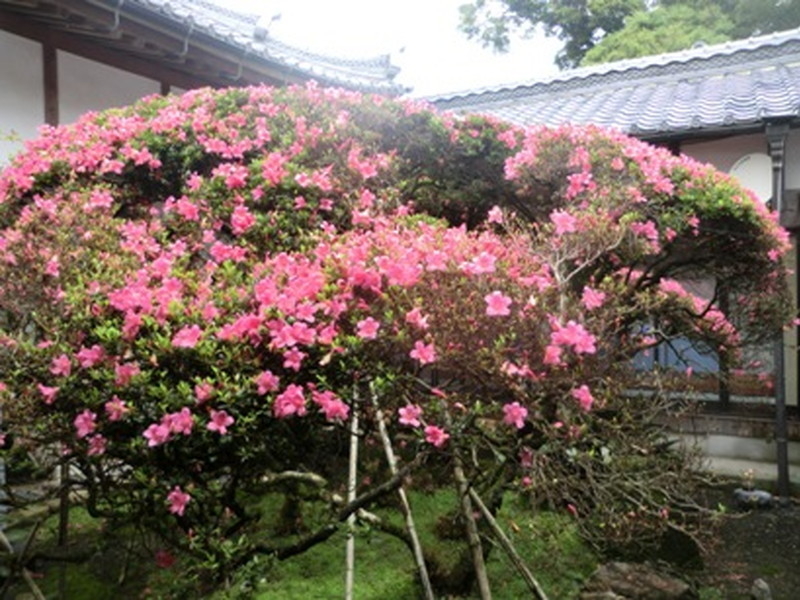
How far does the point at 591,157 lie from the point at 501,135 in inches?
23.9

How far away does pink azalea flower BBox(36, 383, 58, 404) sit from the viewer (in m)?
2.48

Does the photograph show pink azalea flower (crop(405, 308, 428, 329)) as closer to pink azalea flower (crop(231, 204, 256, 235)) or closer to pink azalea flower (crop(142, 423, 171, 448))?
pink azalea flower (crop(142, 423, 171, 448))

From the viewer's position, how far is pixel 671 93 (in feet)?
32.3

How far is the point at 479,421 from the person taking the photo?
274 cm

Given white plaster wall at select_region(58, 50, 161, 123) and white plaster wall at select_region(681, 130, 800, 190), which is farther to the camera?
white plaster wall at select_region(681, 130, 800, 190)

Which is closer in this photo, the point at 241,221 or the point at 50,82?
the point at 241,221

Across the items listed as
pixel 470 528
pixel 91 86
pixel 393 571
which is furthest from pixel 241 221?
pixel 91 86

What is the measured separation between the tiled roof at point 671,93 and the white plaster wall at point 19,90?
569 cm

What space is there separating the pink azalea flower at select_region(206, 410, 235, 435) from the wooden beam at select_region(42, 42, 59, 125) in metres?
4.40

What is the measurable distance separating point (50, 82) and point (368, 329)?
15.3 feet

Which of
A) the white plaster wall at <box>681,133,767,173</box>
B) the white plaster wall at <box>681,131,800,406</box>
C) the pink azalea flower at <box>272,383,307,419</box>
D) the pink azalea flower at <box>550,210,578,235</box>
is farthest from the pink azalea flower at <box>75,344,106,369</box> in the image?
the white plaster wall at <box>681,133,767,173</box>

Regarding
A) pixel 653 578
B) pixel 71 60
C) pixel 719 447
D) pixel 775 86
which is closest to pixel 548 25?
pixel 775 86

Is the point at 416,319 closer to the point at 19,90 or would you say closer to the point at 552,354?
the point at 552,354

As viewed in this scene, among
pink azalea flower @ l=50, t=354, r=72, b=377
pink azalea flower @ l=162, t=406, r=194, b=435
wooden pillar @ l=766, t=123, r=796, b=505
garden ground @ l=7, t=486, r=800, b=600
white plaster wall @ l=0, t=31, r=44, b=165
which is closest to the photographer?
pink azalea flower @ l=162, t=406, r=194, b=435
